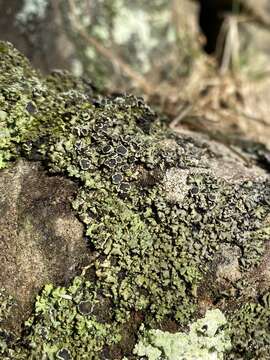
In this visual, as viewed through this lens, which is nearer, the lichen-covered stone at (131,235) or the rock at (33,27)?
the lichen-covered stone at (131,235)

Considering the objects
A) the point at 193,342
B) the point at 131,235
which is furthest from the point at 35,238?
the point at 193,342

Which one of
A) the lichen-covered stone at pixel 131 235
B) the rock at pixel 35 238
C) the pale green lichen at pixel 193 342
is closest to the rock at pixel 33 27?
the lichen-covered stone at pixel 131 235

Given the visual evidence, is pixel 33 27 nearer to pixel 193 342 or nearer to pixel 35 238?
pixel 35 238

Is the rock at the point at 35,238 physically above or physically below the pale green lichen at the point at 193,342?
above

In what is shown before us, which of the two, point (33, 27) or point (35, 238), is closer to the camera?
point (35, 238)

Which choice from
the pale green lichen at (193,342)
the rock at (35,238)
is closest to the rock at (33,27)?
the rock at (35,238)

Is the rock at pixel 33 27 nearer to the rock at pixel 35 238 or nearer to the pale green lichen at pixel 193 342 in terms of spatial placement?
the rock at pixel 35 238

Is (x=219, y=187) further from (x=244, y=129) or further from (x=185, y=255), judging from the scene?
(x=244, y=129)

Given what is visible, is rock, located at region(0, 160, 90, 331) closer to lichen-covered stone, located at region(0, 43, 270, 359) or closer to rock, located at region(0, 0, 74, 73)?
lichen-covered stone, located at region(0, 43, 270, 359)
